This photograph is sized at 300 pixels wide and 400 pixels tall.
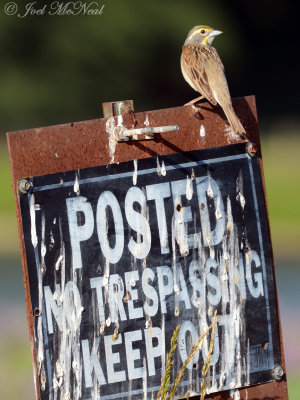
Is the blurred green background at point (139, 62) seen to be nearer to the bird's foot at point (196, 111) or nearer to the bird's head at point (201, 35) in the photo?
the bird's head at point (201, 35)

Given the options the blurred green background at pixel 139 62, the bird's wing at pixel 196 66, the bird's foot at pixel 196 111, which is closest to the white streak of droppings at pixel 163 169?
the bird's foot at pixel 196 111

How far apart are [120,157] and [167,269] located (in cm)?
40

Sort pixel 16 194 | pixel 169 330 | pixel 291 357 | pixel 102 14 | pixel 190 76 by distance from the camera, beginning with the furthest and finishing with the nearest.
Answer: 1. pixel 102 14
2. pixel 291 357
3. pixel 190 76
4. pixel 169 330
5. pixel 16 194

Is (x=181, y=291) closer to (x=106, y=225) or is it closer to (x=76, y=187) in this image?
(x=106, y=225)

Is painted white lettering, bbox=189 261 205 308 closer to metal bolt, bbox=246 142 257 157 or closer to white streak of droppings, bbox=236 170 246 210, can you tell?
white streak of droppings, bbox=236 170 246 210

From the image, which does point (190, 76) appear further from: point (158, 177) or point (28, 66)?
point (28, 66)

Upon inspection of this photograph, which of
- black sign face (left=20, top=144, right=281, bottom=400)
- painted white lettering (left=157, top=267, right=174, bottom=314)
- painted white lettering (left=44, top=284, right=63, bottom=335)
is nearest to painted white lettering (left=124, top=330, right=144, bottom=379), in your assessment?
black sign face (left=20, top=144, right=281, bottom=400)

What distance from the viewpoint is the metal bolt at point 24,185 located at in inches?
125

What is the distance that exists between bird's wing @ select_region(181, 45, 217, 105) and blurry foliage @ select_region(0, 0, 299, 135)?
12.0m

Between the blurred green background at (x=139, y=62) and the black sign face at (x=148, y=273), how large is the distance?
36.0 feet

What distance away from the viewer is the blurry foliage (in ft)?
56.1

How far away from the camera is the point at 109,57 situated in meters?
17.3

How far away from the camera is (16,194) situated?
Result: 125 inches

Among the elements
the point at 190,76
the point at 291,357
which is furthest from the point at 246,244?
the point at 291,357
